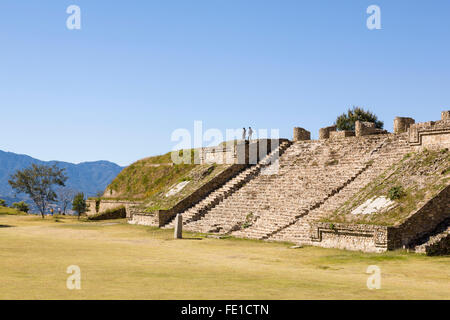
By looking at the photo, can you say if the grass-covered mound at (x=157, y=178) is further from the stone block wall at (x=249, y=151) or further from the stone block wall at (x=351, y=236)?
the stone block wall at (x=351, y=236)

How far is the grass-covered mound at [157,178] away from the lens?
39.0 meters

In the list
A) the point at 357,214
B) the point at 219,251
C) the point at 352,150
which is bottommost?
the point at 219,251

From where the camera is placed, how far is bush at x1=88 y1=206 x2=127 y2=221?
139 ft

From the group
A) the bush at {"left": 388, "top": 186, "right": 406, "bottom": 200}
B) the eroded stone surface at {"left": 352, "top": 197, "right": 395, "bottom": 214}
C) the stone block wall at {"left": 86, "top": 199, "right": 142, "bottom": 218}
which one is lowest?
the stone block wall at {"left": 86, "top": 199, "right": 142, "bottom": 218}

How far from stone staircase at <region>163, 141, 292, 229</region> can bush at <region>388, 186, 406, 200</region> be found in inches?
547

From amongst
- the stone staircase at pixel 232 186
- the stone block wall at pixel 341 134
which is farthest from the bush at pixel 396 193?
the stone staircase at pixel 232 186

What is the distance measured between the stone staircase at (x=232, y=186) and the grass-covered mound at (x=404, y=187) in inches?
458

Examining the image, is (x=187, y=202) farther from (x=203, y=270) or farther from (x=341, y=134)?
(x=203, y=270)

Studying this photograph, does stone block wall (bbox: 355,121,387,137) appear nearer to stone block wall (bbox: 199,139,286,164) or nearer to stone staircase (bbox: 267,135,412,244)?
stone staircase (bbox: 267,135,412,244)

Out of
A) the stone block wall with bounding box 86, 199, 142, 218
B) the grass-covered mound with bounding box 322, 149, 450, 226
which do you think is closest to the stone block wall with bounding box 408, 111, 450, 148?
the grass-covered mound with bounding box 322, 149, 450, 226
